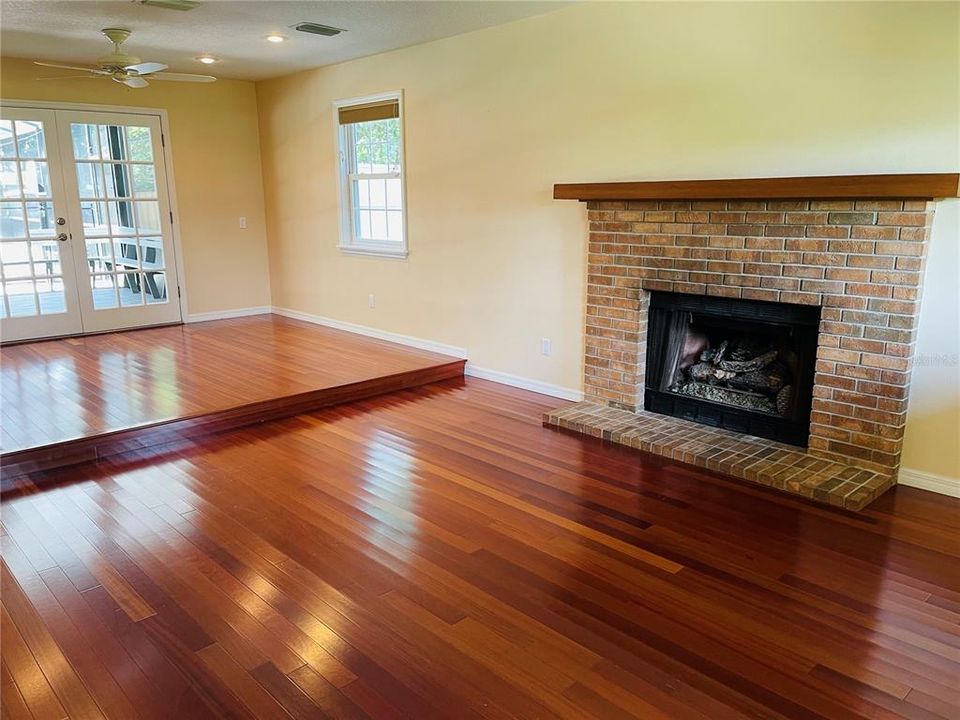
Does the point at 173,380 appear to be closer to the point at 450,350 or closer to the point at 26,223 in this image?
the point at 450,350

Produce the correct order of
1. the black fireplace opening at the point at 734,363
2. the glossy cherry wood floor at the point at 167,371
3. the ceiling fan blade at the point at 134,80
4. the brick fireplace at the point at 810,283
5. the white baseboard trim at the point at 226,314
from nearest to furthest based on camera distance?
the brick fireplace at the point at 810,283 < the black fireplace opening at the point at 734,363 < the glossy cherry wood floor at the point at 167,371 < the ceiling fan blade at the point at 134,80 < the white baseboard trim at the point at 226,314

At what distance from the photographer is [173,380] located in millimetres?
4855

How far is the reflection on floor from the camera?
620 cm

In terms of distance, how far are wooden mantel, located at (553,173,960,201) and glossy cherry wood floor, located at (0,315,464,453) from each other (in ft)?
6.66

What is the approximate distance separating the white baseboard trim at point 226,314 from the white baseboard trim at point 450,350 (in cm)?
44

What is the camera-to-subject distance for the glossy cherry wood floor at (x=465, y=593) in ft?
6.44

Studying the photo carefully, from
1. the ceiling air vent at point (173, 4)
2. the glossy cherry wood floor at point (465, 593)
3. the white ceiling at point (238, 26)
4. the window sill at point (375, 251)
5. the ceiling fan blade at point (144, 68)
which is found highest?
the white ceiling at point (238, 26)

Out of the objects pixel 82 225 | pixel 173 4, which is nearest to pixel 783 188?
pixel 173 4

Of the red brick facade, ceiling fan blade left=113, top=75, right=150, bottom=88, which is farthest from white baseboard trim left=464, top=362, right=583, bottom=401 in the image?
ceiling fan blade left=113, top=75, right=150, bottom=88

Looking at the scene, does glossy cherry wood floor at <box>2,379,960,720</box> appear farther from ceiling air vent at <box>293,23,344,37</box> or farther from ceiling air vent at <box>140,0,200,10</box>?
ceiling air vent at <box>293,23,344,37</box>

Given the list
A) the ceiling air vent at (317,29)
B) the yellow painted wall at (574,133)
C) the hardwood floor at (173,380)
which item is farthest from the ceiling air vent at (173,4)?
the hardwood floor at (173,380)

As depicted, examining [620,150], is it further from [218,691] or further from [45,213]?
[45,213]

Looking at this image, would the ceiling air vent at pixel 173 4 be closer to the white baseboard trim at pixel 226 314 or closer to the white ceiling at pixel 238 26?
the white ceiling at pixel 238 26

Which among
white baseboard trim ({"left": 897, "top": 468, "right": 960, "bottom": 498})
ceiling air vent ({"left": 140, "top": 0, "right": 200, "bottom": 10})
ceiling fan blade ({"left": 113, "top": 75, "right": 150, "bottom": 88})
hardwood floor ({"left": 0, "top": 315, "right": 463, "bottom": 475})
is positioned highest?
ceiling air vent ({"left": 140, "top": 0, "right": 200, "bottom": 10})
